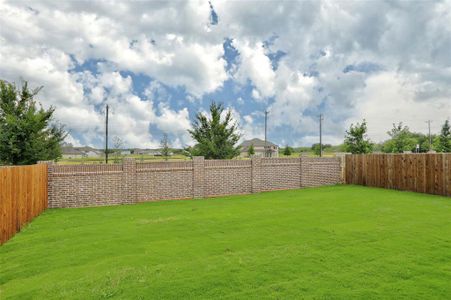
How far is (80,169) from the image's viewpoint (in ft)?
40.8

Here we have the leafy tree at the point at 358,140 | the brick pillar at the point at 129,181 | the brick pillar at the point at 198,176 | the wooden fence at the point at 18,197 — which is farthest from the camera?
the leafy tree at the point at 358,140

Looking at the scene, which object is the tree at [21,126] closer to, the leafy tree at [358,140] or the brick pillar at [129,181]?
the brick pillar at [129,181]

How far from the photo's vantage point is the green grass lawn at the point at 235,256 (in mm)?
4281

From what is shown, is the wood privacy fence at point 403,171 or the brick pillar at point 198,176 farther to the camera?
the brick pillar at point 198,176

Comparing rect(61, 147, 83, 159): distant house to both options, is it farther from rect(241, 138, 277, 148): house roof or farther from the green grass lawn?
the green grass lawn

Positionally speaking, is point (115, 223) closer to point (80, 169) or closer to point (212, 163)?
point (80, 169)

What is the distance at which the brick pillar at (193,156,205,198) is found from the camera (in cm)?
1439

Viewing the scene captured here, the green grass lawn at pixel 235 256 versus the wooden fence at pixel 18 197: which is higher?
the wooden fence at pixel 18 197

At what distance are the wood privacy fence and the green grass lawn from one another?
17.0 feet

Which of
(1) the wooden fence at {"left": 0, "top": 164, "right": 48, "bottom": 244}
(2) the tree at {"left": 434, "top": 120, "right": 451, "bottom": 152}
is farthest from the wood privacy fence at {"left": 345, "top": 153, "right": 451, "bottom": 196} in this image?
(2) the tree at {"left": 434, "top": 120, "right": 451, "bottom": 152}

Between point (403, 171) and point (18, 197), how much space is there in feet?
50.7

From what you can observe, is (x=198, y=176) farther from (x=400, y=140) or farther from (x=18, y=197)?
(x=400, y=140)

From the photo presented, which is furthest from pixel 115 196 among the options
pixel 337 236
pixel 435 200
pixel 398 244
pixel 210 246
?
pixel 435 200

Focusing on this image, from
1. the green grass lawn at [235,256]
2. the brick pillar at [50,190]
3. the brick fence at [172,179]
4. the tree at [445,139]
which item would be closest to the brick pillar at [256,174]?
the brick fence at [172,179]
